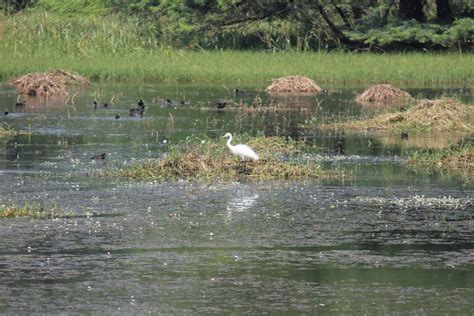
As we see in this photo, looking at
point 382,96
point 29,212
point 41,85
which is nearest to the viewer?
point 29,212

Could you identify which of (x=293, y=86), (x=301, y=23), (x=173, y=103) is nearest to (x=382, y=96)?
(x=293, y=86)

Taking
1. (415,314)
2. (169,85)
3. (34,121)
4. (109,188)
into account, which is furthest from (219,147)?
(169,85)

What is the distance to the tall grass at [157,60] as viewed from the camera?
3712 cm

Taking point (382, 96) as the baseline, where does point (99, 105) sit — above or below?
below

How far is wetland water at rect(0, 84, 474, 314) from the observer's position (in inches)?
444

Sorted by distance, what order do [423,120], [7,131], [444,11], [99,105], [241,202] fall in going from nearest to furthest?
[241,202] → [7,131] → [423,120] → [99,105] → [444,11]

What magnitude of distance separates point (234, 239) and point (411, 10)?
107ft

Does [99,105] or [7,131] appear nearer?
[7,131]

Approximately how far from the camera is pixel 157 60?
40062 millimetres

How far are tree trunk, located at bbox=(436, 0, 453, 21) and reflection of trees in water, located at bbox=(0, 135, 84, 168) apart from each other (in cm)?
2310

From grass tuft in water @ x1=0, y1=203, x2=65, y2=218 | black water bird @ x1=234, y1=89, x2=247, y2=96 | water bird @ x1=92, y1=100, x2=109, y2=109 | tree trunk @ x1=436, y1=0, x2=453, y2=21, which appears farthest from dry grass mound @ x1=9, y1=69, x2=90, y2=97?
grass tuft in water @ x1=0, y1=203, x2=65, y2=218

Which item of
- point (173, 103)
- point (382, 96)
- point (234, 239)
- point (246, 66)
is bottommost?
point (234, 239)

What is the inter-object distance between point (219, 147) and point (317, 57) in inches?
828

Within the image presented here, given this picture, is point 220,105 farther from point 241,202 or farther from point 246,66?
point 241,202
